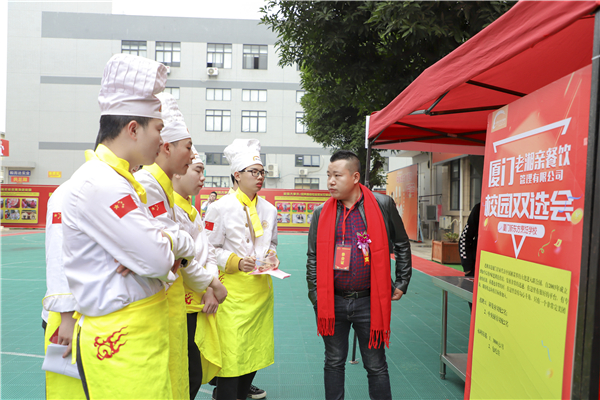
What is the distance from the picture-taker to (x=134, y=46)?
90.9ft

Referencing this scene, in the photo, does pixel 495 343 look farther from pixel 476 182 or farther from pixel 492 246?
pixel 476 182

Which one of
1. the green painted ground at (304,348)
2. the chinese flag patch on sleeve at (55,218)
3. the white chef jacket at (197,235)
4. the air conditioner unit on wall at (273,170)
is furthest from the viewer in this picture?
the air conditioner unit on wall at (273,170)

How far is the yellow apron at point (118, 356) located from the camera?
1.45 m

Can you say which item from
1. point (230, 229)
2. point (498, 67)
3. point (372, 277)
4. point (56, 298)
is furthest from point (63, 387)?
point (498, 67)

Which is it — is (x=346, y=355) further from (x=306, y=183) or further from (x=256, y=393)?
(x=306, y=183)

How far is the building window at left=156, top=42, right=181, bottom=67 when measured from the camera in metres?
27.7

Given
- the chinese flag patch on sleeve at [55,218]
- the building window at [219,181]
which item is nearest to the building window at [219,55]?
the building window at [219,181]

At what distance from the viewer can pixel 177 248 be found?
167 centimetres

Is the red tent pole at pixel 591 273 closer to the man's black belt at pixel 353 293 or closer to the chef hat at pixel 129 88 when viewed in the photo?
the man's black belt at pixel 353 293

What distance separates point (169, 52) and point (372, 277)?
28553mm

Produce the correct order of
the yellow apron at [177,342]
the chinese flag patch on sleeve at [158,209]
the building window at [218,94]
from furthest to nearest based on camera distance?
the building window at [218,94], the chinese flag patch on sleeve at [158,209], the yellow apron at [177,342]

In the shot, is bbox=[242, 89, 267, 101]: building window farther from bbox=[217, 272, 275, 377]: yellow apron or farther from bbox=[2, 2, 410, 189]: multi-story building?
bbox=[217, 272, 275, 377]: yellow apron

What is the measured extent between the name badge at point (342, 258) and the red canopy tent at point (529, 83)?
104 cm

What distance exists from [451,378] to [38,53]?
103 ft
